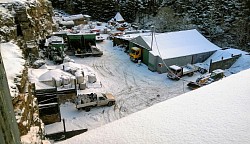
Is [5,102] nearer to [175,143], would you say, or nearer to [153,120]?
[175,143]

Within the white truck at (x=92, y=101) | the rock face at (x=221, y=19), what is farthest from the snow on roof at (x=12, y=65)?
the rock face at (x=221, y=19)

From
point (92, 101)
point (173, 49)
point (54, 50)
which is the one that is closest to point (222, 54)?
point (173, 49)

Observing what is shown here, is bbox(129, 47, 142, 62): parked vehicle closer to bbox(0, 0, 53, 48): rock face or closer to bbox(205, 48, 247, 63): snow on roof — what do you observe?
bbox(205, 48, 247, 63): snow on roof

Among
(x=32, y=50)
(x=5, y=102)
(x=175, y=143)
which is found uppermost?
(x=5, y=102)

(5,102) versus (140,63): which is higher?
(5,102)

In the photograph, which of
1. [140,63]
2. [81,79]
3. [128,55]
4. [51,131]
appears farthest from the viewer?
[128,55]

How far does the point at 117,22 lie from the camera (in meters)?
33.4

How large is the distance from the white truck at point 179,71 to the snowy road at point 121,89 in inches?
13.6

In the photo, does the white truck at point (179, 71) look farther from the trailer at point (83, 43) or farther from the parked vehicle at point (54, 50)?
the parked vehicle at point (54, 50)

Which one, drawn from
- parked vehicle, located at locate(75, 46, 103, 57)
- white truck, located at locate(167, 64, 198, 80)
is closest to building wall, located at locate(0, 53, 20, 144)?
white truck, located at locate(167, 64, 198, 80)

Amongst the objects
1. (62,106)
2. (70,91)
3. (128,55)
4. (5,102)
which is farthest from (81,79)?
(5,102)

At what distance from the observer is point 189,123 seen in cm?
262

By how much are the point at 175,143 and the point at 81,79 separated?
12.7 metres

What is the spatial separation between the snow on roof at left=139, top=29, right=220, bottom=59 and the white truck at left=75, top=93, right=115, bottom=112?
595 centimetres
